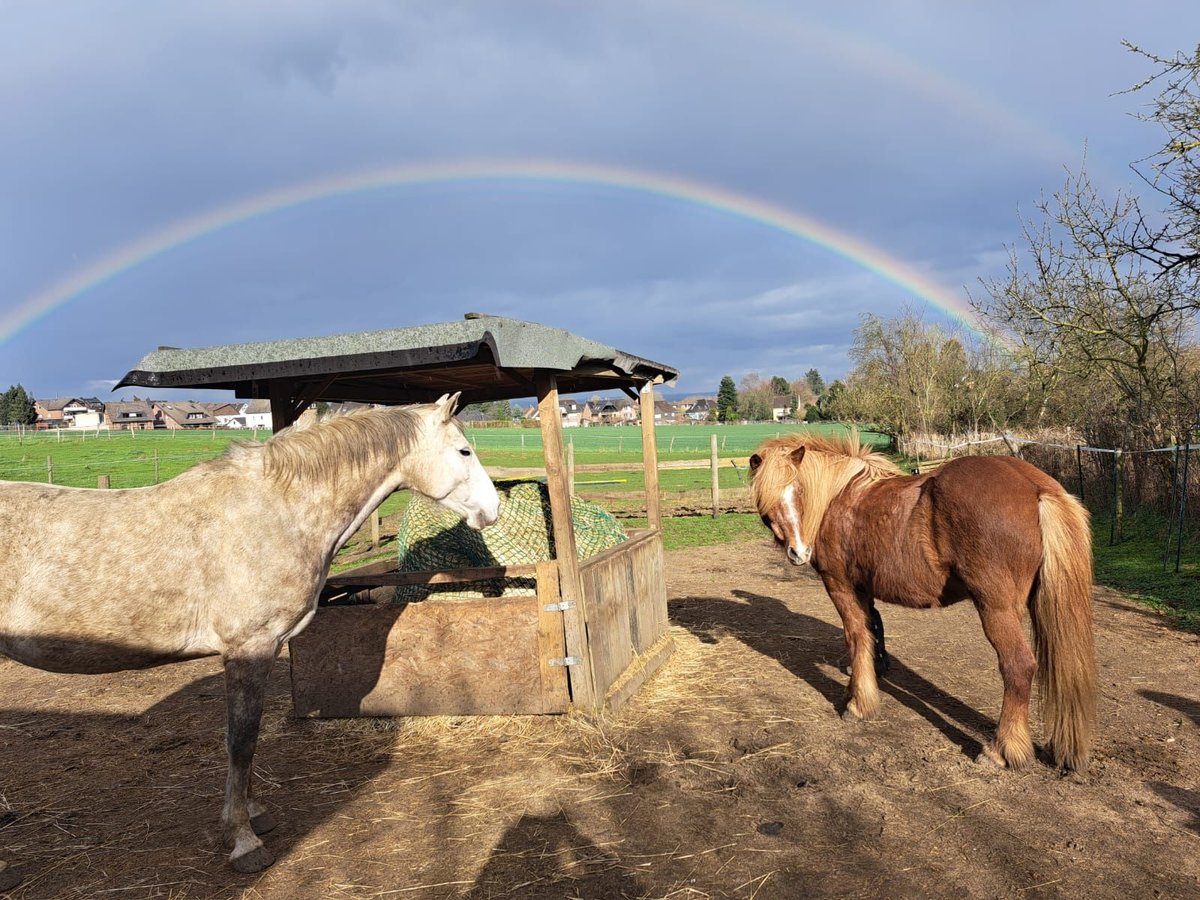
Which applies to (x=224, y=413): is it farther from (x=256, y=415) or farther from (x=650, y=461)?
(x=650, y=461)

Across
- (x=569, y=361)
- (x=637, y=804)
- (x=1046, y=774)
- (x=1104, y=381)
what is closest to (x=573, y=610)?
(x=637, y=804)

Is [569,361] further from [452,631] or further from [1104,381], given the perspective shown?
[1104,381]

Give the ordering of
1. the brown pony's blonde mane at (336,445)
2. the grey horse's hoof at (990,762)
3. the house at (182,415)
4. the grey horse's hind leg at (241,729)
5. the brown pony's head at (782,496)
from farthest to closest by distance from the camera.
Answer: the house at (182,415)
the brown pony's head at (782,496)
the grey horse's hoof at (990,762)
the brown pony's blonde mane at (336,445)
the grey horse's hind leg at (241,729)

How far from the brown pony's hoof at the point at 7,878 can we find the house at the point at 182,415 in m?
109

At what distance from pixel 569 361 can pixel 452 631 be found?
1.95 m

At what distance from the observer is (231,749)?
3242 mm

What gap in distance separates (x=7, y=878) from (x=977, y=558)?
4.89 metres

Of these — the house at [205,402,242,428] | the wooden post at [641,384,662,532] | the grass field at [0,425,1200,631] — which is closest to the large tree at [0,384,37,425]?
the house at [205,402,242,428]

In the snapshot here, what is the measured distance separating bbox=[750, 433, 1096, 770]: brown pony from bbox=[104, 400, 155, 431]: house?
113936 mm

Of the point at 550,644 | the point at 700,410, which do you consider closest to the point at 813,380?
the point at 700,410

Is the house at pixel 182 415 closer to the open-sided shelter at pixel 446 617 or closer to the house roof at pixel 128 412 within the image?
the house roof at pixel 128 412

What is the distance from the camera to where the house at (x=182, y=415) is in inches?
4011

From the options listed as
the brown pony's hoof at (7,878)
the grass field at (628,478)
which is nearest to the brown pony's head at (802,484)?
the grass field at (628,478)

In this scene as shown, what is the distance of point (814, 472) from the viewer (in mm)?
4699
